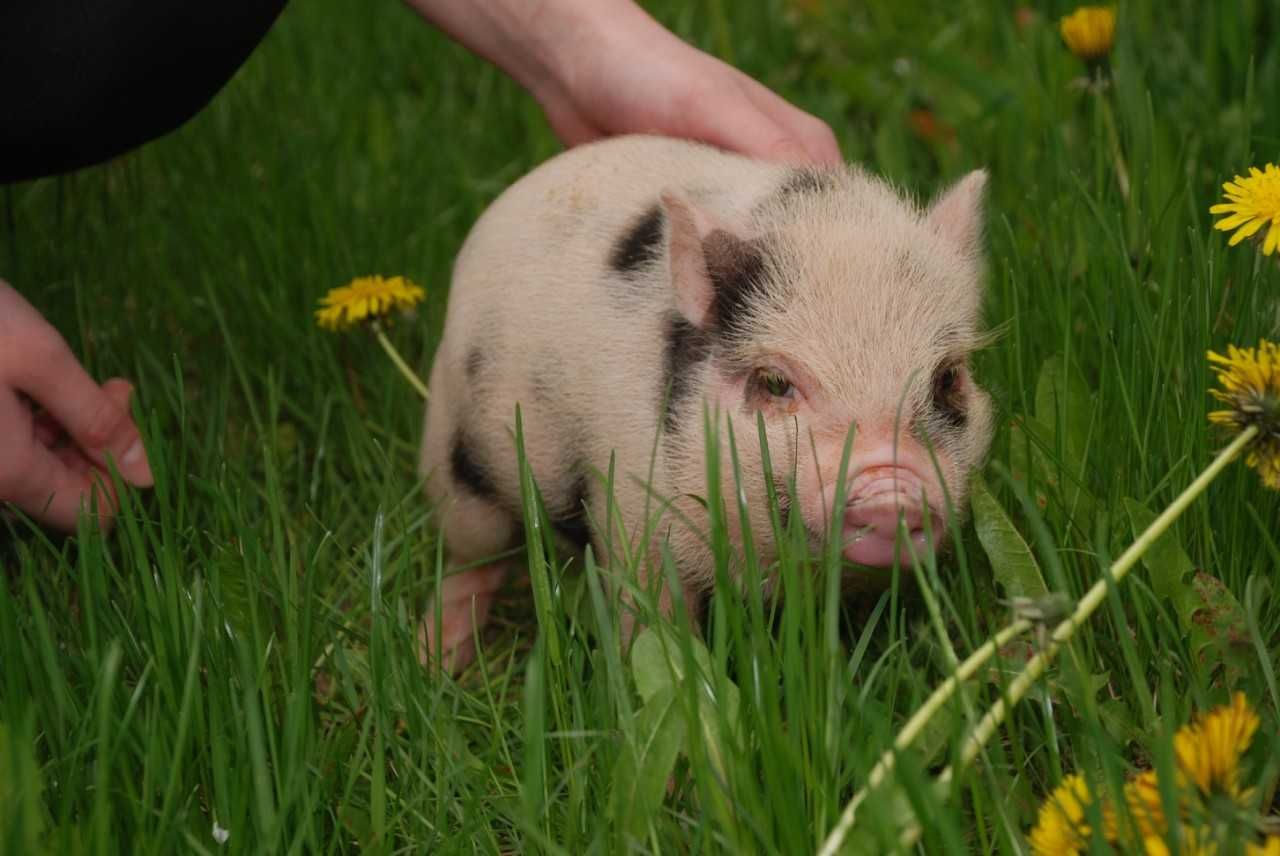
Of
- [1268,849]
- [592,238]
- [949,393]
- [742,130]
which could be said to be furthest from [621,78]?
[1268,849]

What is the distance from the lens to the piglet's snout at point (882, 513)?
2004 mm

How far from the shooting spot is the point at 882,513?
6.58 ft

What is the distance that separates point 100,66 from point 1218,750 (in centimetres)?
205

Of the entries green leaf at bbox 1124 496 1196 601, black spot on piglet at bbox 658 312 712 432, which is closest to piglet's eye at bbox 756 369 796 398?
black spot on piglet at bbox 658 312 712 432

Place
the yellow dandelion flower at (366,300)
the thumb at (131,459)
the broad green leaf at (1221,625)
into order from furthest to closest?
the yellow dandelion flower at (366,300)
the thumb at (131,459)
the broad green leaf at (1221,625)

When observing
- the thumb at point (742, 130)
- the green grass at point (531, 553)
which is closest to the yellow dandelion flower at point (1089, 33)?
the green grass at point (531, 553)

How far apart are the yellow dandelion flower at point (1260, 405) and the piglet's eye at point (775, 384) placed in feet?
1.94

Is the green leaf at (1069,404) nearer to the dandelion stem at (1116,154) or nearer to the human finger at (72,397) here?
the dandelion stem at (1116,154)

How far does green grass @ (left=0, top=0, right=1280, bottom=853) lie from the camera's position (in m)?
1.87

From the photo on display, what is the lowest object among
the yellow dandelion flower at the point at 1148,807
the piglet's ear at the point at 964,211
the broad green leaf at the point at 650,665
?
the broad green leaf at the point at 650,665

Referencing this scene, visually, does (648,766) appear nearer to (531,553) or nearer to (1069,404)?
(531,553)

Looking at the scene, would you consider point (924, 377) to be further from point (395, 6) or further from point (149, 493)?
point (395, 6)

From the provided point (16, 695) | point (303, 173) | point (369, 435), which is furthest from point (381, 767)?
point (303, 173)

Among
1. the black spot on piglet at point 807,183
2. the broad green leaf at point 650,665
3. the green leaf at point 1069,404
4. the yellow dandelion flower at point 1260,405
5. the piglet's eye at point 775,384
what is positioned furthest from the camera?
the green leaf at point 1069,404
